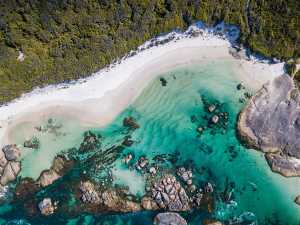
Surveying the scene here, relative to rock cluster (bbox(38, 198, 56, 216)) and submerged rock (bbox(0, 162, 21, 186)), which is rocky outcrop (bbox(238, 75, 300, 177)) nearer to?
rock cluster (bbox(38, 198, 56, 216))

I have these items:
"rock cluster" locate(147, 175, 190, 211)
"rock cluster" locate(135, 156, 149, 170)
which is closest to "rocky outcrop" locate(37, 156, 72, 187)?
"rock cluster" locate(135, 156, 149, 170)

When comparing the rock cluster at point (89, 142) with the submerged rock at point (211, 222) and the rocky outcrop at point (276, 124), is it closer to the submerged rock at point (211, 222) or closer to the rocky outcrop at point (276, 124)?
the submerged rock at point (211, 222)

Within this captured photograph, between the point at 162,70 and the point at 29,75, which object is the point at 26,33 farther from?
the point at 162,70

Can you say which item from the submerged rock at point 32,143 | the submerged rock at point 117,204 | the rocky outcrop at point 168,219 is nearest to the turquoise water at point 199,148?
the submerged rock at point 117,204

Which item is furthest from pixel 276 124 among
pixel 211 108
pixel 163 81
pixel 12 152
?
pixel 12 152

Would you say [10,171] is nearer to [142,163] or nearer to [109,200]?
[109,200]

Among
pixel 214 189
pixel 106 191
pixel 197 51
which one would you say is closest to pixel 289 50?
pixel 197 51
